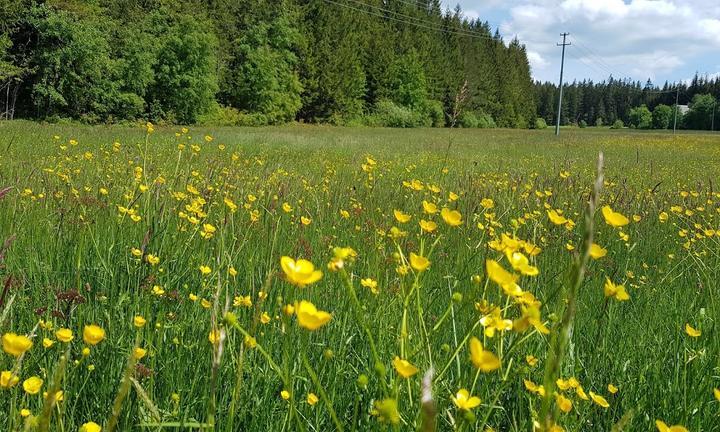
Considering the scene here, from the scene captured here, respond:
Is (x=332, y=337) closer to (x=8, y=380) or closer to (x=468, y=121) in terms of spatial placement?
(x=8, y=380)

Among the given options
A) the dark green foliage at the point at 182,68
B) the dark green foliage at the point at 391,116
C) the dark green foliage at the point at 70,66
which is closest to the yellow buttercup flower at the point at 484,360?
the dark green foliage at the point at 70,66

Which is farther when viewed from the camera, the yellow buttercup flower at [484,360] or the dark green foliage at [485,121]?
the dark green foliage at [485,121]

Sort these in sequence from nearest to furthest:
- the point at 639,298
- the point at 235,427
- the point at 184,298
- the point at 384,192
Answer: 1. the point at 235,427
2. the point at 184,298
3. the point at 639,298
4. the point at 384,192

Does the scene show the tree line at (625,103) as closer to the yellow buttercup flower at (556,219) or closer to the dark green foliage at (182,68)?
the dark green foliage at (182,68)

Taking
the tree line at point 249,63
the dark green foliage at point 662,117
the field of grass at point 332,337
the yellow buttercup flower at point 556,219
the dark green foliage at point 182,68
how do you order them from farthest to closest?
the dark green foliage at point 662,117 → the dark green foliage at point 182,68 → the tree line at point 249,63 → the yellow buttercup flower at point 556,219 → the field of grass at point 332,337

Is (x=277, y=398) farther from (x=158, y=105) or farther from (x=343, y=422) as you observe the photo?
(x=158, y=105)

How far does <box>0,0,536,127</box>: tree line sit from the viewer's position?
21.1 metres

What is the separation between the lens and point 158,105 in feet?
89.4

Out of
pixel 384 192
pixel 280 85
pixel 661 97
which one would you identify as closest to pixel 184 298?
pixel 384 192

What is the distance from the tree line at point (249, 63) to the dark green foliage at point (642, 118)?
38517mm

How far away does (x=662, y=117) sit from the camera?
79500 mm

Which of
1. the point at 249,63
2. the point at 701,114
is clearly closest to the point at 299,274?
the point at 249,63

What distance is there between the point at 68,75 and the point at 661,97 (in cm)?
10118

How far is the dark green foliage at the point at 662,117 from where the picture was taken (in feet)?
253
